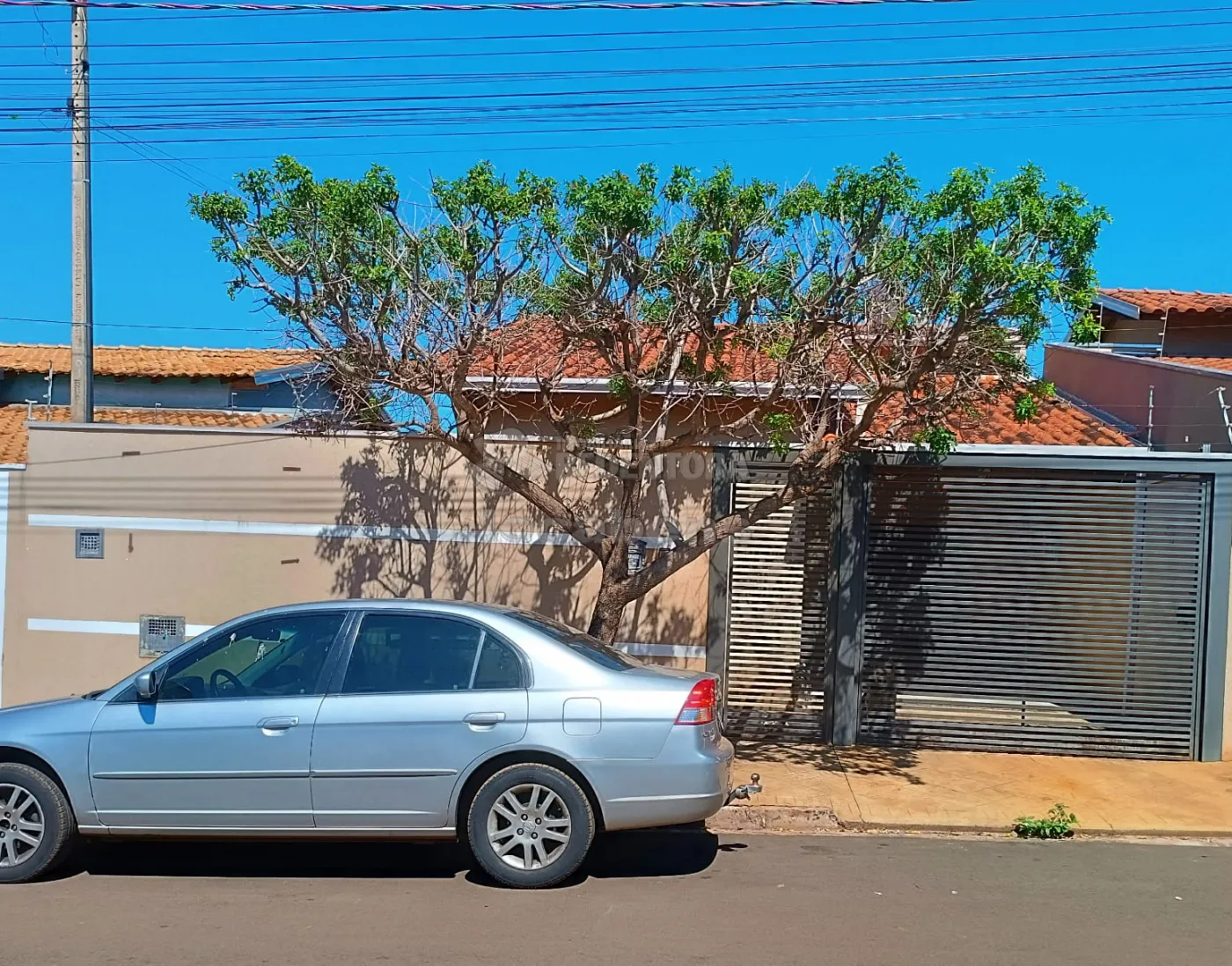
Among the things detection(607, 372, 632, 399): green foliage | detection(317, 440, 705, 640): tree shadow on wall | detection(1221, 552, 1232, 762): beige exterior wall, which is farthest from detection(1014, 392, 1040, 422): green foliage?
detection(317, 440, 705, 640): tree shadow on wall

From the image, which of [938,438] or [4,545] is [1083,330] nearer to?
[938,438]

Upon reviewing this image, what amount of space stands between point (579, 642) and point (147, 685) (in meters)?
2.40

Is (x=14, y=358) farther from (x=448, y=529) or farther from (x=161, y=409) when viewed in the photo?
(x=448, y=529)

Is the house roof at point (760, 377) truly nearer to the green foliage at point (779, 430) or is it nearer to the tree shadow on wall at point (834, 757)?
the green foliage at point (779, 430)

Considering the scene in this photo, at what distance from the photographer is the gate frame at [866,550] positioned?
9742 millimetres

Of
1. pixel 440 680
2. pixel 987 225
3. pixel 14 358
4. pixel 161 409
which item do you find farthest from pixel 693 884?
pixel 14 358

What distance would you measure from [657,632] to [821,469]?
2.58 metres

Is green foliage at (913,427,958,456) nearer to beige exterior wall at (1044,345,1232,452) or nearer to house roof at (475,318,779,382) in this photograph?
house roof at (475,318,779,382)

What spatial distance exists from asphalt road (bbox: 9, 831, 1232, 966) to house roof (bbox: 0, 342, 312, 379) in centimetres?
1486

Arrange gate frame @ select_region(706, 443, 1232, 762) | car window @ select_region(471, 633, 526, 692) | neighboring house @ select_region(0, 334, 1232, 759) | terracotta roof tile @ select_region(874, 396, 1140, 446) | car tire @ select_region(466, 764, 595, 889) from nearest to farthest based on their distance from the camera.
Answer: car tire @ select_region(466, 764, 595, 889) < car window @ select_region(471, 633, 526, 692) < gate frame @ select_region(706, 443, 1232, 762) < neighboring house @ select_region(0, 334, 1232, 759) < terracotta roof tile @ select_region(874, 396, 1140, 446)

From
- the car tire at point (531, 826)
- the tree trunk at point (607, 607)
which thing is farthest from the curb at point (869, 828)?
the car tire at point (531, 826)

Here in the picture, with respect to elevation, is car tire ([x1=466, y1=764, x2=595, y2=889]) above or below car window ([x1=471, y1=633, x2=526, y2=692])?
below

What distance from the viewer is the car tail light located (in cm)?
615

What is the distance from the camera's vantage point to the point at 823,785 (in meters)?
8.65
